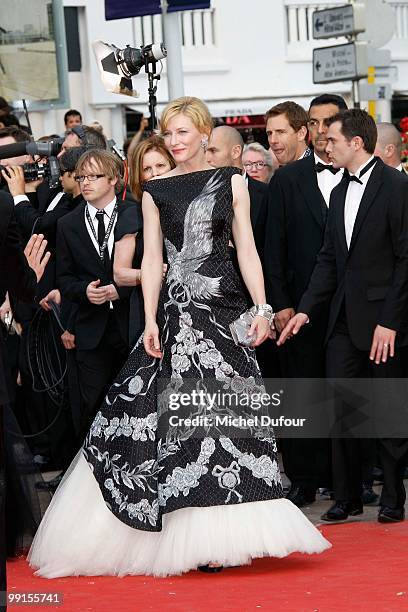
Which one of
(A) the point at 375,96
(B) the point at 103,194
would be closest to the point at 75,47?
(A) the point at 375,96

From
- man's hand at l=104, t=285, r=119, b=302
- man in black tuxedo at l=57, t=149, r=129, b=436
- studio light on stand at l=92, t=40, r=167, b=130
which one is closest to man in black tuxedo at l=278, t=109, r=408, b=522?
man's hand at l=104, t=285, r=119, b=302

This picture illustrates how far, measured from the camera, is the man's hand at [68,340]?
9.20 meters

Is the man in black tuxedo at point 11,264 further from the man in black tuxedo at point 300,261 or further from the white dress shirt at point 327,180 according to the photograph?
the white dress shirt at point 327,180

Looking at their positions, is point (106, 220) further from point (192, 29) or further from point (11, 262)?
point (192, 29)

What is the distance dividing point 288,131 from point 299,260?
3.08 ft

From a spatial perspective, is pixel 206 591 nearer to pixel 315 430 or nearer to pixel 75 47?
pixel 315 430

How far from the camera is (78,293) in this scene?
8.83 metres

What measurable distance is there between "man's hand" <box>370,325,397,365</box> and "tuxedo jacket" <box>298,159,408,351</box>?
4 centimetres

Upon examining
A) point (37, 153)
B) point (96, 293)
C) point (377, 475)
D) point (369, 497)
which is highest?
point (37, 153)

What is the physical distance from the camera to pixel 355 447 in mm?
8078

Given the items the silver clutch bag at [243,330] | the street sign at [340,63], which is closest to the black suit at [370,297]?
the silver clutch bag at [243,330]

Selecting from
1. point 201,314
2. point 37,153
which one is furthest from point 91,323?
point 37,153

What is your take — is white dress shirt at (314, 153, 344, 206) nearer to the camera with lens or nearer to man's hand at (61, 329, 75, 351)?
the camera with lens

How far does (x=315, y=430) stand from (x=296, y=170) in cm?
151
